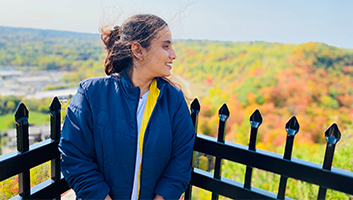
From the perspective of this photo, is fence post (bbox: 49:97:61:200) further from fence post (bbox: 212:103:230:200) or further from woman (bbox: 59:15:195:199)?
fence post (bbox: 212:103:230:200)

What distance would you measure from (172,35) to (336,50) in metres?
10.0

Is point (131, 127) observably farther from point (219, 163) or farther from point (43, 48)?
point (43, 48)

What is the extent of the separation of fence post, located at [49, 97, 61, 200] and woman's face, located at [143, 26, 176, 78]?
571mm

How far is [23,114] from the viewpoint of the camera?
50.3 inches

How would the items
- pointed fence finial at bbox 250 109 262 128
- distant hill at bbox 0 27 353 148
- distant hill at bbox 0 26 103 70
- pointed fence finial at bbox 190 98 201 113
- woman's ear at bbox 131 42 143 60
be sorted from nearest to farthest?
woman's ear at bbox 131 42 143 60, pointed fence finial at bbox 250 109 262 128, pointed fence finial at bbox 190 98 201 113, distant hill at bbox 0 27 353 148, distant hill at bbox 0 26 103 70

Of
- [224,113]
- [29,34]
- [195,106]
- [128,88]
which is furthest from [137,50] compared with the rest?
[29,34]

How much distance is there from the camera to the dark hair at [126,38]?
1323 mm

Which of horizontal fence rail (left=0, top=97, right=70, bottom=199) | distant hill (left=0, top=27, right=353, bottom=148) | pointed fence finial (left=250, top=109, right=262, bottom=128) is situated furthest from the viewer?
distant hill (left=0, top=27, right=353, bottom=148)

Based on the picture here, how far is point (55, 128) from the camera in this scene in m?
1.49

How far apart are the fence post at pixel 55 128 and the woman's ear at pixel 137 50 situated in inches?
21.0

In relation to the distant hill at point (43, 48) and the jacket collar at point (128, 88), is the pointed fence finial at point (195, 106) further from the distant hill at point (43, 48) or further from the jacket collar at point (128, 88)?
the distant hill at point (43, 48)

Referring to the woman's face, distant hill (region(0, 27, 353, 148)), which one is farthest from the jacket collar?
distant hill (region(0, 27, 353, 148))

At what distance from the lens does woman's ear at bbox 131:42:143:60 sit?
1.34m

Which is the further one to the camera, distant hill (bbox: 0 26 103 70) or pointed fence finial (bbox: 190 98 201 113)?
distant hill (bbox: 0 26 103 70)
